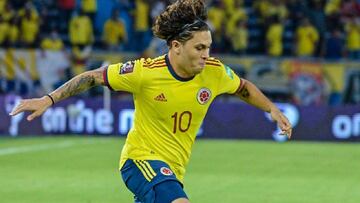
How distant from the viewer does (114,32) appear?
2770 cm

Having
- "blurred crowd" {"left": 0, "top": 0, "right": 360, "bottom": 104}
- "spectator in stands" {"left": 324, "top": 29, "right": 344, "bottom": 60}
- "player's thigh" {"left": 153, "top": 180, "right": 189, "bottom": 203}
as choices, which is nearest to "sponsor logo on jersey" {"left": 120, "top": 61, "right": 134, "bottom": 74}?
"player's thigh" {"left": 153, "top": 180, "right": 189, "bottom": 203}

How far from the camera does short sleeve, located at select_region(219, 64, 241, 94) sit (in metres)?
7.91

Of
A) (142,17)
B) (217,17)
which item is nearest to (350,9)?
(217,17)

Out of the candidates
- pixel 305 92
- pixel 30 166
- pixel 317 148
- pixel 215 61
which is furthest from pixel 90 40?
pixel 215 61

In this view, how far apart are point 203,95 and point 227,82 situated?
1.21ft

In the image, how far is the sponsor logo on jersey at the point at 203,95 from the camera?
7.64 metres

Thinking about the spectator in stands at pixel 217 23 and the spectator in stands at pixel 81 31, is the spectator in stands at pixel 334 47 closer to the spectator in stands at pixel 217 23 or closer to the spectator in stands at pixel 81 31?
the spectator in stands at pixel 217 23

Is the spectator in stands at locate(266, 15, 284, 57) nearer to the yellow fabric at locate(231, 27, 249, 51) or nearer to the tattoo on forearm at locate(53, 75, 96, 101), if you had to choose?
the yellow fabric at locate(231, 27, 249, 51)

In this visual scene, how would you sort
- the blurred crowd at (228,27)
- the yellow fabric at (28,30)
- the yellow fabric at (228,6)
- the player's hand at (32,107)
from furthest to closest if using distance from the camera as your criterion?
the yellow fabric at (228,6) → the yellow fabric at (28,30) → the blurred crowd at (228,27) → the player's hand at (32,107)

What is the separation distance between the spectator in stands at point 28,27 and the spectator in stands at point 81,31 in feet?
3.58

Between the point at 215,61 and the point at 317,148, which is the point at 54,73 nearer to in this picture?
the point at 317,148

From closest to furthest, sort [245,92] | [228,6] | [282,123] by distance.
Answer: [282,123]
[245,92]
[228,6]

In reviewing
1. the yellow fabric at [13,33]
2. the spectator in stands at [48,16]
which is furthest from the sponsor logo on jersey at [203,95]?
the spectator in stands at [48,16]

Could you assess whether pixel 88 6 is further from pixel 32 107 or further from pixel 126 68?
pixel 32 107
